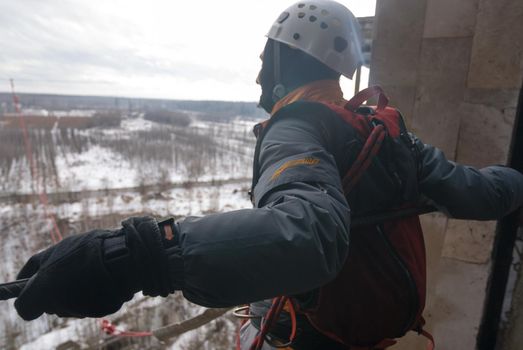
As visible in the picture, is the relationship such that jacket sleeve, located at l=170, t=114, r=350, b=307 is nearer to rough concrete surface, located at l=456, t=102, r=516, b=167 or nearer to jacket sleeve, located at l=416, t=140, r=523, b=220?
jacket sleeve, located at l=416, t=140, r=523, b=220

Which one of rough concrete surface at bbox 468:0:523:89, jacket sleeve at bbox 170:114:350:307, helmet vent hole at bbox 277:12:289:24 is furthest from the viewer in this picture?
rough concrete surface at bbox 468:0:523:89

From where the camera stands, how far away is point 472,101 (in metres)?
1.90

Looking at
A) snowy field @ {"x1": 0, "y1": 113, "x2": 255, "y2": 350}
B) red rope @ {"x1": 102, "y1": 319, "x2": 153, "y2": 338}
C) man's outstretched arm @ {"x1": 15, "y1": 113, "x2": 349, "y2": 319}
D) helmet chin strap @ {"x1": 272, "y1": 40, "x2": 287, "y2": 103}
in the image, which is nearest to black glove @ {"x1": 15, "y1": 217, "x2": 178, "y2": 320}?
man's outstretched arm @ {"x1": 15, "y1": 113, "x2": 349, "y2": 319}

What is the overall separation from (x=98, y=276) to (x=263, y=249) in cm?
32

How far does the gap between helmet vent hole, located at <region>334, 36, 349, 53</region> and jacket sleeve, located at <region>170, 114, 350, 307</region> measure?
817 millimetres

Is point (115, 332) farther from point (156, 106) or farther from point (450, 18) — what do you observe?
point (156, 106)

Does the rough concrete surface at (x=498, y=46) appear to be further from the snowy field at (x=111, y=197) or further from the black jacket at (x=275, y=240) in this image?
the snowy field at (x=111, y=197)

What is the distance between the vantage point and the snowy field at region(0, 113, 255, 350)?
6875 mm

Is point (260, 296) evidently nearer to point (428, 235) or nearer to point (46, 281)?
point (46, 281)

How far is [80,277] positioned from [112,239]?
0.29 feet

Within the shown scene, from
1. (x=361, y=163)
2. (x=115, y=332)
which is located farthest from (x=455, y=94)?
(x=115, y=332)

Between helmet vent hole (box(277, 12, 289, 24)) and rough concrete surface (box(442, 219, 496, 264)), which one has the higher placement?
helmet vent hole (box(277, 12, 289, 24))

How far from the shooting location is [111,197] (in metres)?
17.8

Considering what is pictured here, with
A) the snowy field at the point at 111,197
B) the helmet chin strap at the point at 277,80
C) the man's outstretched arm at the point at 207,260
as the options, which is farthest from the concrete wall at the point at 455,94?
the snowy field at the point at 111,197
